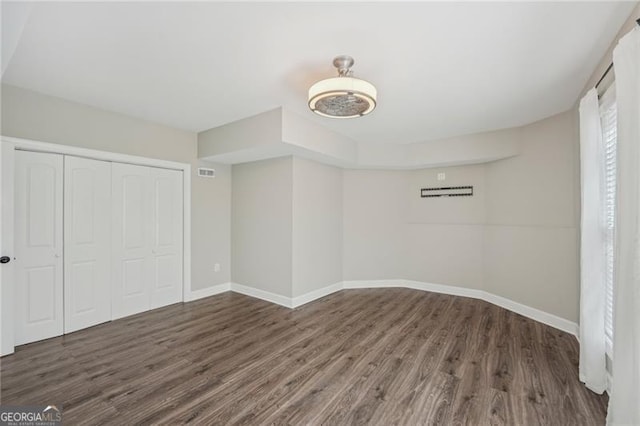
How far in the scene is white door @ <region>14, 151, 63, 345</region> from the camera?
2904 mm

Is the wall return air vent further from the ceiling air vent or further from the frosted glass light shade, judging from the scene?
the ceiling air vent

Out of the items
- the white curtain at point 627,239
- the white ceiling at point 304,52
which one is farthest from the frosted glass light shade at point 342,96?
the white curtain at point 627,239

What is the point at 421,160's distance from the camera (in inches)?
187

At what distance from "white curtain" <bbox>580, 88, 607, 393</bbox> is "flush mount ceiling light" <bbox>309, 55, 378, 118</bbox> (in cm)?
177

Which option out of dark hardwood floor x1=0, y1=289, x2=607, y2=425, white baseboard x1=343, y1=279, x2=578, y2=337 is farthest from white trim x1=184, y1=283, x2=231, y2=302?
white baseboard x1=343, y1=279, x2=578, y2=337

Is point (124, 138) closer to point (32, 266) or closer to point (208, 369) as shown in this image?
point (32, 266)

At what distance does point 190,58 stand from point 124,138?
2053 millimetres

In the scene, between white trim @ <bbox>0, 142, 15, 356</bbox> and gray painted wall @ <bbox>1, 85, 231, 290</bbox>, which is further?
gray painted wall @ <bbox>1, 85, 231, 290</bbox>

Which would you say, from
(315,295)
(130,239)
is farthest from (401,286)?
(130,239)

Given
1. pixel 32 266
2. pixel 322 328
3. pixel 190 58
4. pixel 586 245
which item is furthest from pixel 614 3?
pixel 32 266

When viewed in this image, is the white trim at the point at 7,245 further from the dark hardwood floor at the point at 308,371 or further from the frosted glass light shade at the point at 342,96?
the frosted glass light shade at the point at 342,96

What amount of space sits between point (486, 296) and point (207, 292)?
4500mm

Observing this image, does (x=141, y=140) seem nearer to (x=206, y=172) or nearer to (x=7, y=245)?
(x=206, y=172)

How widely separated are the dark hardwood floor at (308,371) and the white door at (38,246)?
250 mm
